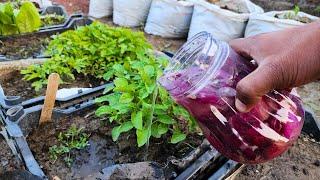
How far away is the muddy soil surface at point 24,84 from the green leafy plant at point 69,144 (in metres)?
0.43

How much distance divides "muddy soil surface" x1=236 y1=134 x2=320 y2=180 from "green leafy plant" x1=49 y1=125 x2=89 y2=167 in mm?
677

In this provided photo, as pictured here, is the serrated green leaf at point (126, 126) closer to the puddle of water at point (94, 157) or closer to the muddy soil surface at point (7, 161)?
the puddle of water at point (94, 157)

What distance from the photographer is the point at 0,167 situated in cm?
144

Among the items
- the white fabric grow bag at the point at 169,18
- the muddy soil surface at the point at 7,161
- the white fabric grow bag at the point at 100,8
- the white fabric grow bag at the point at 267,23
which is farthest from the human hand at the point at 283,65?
the white fabric grow bag at the point at 100,8

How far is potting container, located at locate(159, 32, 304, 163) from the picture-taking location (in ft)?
2.98

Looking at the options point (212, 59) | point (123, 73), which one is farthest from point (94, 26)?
point (212, 59)

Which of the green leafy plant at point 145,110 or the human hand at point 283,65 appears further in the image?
the green leafy plant at point 145,110

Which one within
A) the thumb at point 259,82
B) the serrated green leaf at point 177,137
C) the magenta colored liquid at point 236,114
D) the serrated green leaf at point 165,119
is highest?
the thumb at point 259,82

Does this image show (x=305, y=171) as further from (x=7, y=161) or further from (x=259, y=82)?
(x=7, y=161)

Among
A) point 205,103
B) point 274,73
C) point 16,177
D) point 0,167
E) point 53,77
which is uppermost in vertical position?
point 274,73

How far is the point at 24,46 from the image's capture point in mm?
2475

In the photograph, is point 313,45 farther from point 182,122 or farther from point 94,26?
point 94,26

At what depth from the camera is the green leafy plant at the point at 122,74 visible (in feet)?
4.77

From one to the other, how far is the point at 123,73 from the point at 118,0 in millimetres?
2207
